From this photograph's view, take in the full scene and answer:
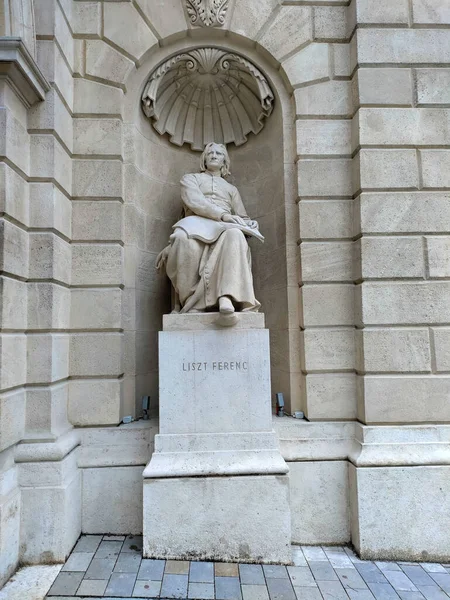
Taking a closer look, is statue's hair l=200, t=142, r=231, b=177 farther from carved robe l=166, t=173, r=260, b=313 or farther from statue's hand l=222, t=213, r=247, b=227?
statue's hand l=222, t=213, r=247, b=227

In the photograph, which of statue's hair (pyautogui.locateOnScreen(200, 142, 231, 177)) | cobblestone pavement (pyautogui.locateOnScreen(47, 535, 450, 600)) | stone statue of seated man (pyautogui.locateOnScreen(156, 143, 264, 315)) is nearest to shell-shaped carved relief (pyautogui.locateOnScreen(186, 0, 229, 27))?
statue's hair (pyautogui.locateOnScreen(200, 142, 231, 177))

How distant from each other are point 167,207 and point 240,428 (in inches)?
143

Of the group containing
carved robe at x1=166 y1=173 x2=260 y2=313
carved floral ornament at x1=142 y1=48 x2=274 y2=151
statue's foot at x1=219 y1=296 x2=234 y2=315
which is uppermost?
carved floral ornament at x1=142 y1=48 x2=274 y2=151

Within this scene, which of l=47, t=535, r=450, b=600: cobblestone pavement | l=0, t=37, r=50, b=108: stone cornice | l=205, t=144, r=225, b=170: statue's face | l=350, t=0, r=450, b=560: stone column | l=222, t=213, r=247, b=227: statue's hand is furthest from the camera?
l=205, t=144, r=225, b=170: statue's face

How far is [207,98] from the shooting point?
654 centimetres

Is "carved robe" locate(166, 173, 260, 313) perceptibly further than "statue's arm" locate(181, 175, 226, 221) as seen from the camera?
No

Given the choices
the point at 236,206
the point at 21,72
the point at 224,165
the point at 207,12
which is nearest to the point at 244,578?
the point at 236,206

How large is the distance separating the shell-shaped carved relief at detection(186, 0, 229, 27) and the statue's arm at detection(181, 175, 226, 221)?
86.9 inches

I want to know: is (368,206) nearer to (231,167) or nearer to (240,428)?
(231,167)

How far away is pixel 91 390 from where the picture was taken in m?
5.02

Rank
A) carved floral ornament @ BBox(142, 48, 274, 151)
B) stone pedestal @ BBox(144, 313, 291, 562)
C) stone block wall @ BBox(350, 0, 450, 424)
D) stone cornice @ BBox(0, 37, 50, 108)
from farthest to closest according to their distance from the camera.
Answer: carved floral ornament @ BBox(142, 48, 274, 151) → stone block wall @ BBox(350, 0, 450, 424) → stone pedestal @ BBox(144, 313, 291, 562) → stone cornice @ BBox(0, 37, 50, 108)

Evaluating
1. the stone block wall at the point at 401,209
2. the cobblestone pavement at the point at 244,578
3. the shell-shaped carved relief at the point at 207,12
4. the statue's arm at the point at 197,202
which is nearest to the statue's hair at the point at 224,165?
the statue's arm at the point at 197,202

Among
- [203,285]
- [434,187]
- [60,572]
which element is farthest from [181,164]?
[60,572]

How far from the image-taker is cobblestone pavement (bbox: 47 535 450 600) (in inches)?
149
